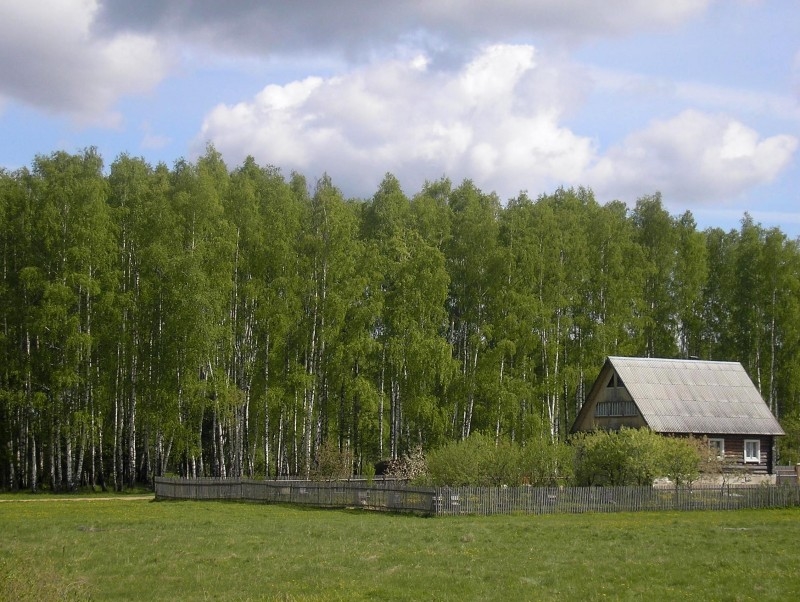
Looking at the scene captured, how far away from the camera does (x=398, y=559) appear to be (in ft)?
67.7

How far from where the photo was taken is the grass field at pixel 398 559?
16.8 meters

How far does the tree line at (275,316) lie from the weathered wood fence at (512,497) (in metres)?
5.25

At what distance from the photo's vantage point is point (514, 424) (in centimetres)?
5275

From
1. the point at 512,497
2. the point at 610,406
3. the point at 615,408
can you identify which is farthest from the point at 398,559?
the point at 610,406

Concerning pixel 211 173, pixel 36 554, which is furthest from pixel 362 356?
pixel 36 554

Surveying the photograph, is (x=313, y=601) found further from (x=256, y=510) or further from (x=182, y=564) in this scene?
(x=256, y=510)

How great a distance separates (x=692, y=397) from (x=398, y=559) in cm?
3271

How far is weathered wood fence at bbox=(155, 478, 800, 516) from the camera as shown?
3359 cm

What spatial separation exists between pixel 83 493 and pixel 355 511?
1814 centimetres

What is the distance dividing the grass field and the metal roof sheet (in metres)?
16.7

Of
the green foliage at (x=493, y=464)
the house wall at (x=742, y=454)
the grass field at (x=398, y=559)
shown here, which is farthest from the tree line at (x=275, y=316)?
the grass field at (x=398, y=559)

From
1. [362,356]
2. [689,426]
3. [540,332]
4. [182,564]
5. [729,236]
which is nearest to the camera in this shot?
[182,564]

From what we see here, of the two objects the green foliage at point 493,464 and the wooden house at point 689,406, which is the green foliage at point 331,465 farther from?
the wooden house at point 689,406

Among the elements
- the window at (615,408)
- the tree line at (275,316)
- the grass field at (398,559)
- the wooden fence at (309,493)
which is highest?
the tree line at (275,316)
